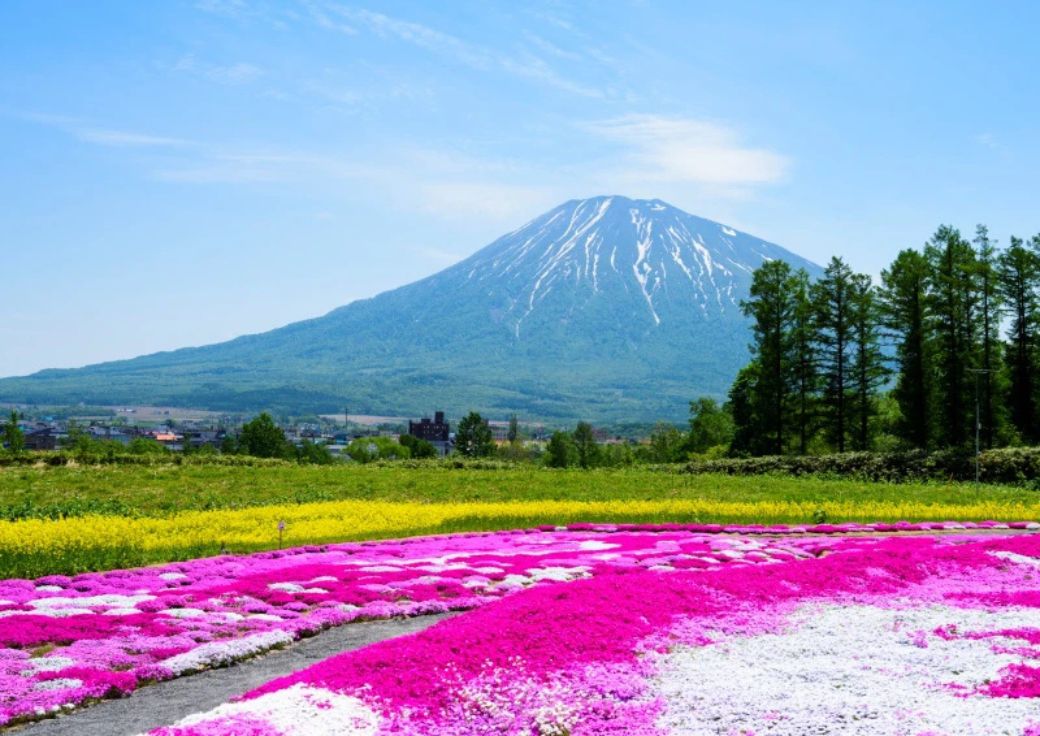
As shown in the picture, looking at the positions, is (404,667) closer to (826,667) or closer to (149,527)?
(826,667)

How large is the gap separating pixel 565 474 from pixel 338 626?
1290 inches

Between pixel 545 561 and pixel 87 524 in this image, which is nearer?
pixel 545 561

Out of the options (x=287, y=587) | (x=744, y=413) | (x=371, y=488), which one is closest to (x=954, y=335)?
(x=744, y=413)

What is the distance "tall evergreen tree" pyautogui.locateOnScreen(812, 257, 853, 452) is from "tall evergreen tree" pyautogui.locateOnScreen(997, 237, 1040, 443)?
9.83 metres

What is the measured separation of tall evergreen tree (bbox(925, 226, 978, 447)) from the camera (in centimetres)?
5766

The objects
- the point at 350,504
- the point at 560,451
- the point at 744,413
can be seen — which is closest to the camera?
the point at 350,504

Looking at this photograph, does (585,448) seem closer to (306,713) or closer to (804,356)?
(804,356)

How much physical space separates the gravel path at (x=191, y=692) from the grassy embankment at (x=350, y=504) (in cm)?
771

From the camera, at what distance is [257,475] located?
42969 mm

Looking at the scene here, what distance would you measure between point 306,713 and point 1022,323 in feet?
194

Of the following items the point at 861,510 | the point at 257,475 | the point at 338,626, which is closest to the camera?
the point at 338,626

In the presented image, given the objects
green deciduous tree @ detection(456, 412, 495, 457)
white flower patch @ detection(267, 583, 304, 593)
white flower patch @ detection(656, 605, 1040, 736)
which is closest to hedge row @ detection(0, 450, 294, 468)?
white flower patch @ detection(267, 583, 304, 593)

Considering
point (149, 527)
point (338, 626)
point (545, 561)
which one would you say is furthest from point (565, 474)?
point (338, 626)

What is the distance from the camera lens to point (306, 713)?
30.8 ft
